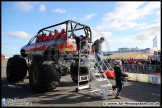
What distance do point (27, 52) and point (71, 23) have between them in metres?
4.12

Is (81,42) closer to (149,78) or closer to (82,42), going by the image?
(82,42)

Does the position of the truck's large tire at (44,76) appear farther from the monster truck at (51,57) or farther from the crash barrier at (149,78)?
the crash barrier at (149,78)

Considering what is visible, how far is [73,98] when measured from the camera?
21.2ft

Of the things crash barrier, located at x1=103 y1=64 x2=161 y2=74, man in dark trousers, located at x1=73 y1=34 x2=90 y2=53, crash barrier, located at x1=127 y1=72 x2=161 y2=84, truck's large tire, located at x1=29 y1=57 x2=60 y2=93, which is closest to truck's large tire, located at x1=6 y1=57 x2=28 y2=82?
truck's large tire, located at x1=29 y1=57 x2=60 y2=93

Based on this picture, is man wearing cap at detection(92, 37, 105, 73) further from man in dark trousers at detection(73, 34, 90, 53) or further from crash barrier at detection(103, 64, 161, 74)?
crash barrier at detection(103, 64, 161, 74)

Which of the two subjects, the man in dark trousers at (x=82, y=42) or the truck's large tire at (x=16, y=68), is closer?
the man in dark trousers at (x=82, y=42)

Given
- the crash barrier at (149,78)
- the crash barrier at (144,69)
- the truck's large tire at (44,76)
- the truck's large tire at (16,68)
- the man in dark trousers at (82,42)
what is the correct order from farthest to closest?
the crash barrier at (144,69), the crash barrier at (149,78), the truck's large tire at (16,68), the man in dark trousers at (82,42), the truck's large tire at (44,76)

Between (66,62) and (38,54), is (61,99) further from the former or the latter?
(38,54)

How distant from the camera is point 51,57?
811 cm

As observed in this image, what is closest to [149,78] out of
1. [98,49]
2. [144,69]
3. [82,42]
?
[144,69]

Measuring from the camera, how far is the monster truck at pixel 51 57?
687 centimetres

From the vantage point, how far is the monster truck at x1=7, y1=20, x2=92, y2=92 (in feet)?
22.5

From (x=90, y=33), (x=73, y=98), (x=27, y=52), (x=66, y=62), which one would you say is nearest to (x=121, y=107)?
(x=73, y=98)

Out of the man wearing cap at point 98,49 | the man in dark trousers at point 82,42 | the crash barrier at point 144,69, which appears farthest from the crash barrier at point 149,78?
the man in dark trousers at point 82,42
